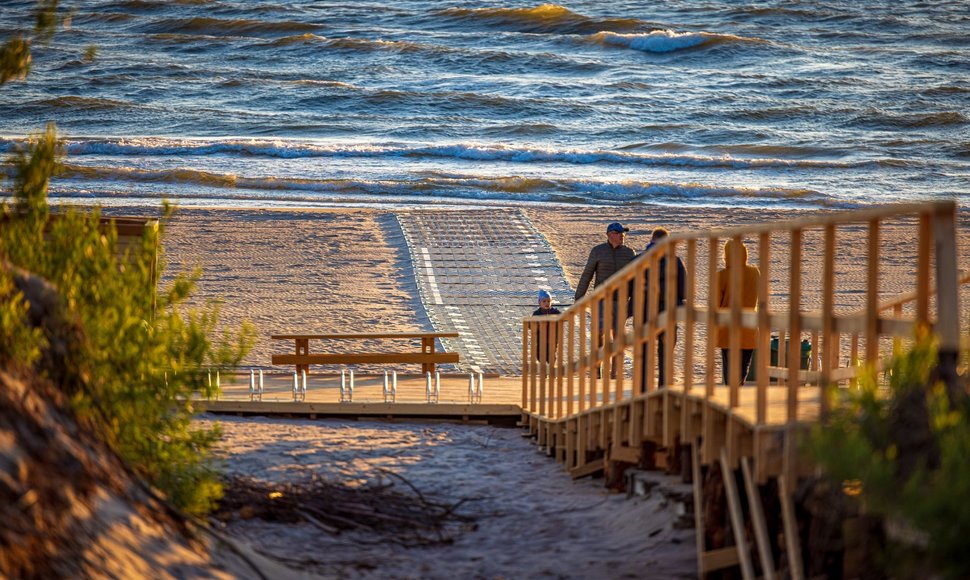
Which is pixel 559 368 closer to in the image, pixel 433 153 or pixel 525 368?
pixel 525 368

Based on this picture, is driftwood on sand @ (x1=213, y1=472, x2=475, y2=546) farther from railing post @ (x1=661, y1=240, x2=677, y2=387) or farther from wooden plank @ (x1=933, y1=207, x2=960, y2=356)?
wooden plank @ (x1=933, y1=207, x2=960, y2=356)

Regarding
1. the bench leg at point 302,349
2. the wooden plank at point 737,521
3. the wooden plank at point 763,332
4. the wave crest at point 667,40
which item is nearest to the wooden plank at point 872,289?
the wooden plank at point 763,332

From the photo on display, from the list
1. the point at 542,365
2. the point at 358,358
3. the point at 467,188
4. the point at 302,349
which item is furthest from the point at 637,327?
the point at 467,188

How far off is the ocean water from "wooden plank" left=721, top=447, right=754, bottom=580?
2080 centimetres

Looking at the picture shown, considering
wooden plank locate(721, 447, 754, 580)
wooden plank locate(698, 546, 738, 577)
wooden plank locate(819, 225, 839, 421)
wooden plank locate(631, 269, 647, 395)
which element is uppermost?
wooden plank locate(819, 225, 839, 421)

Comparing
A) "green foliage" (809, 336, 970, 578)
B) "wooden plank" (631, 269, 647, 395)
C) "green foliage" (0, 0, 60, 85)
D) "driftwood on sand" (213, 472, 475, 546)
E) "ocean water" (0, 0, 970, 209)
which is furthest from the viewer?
"ocean water" (0, 0, 970, 209)

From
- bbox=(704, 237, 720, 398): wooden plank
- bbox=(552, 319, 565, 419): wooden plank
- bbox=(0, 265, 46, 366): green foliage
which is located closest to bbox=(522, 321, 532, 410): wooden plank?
bbox=(552, 319, 565, 419): wooden plank

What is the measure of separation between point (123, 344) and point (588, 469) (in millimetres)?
3680

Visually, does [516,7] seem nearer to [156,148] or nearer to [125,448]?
[156,148]

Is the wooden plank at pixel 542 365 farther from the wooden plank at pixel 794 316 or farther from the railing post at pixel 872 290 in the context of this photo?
the railing post at pixel 872 290

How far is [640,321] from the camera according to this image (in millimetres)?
7156

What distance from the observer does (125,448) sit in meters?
6.02

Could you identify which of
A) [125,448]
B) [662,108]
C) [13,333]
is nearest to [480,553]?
[125,448]

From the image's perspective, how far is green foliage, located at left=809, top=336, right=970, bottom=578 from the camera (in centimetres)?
331
